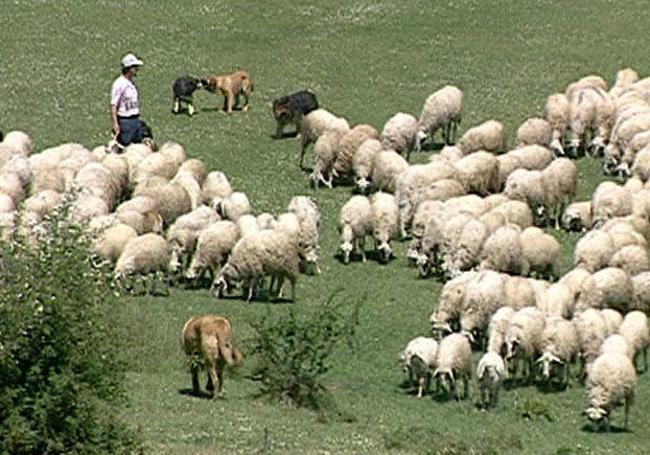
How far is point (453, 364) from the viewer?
745 inches

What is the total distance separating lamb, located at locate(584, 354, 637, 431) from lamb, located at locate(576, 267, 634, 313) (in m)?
2.82

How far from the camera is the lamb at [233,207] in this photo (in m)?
25.0

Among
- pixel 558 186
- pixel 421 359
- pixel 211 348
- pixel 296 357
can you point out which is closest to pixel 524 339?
pixel 421 359

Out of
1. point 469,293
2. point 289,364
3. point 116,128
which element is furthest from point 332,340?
point 116,128

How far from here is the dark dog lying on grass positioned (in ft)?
105

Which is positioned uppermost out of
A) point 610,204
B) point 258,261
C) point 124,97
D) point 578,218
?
point 124,97

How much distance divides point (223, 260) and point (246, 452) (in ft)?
29.5

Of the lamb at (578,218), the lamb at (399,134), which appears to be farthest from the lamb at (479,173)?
the lamb at (399,134)

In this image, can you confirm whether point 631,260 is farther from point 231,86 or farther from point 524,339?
point 231,86

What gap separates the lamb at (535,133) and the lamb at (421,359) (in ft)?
37.8

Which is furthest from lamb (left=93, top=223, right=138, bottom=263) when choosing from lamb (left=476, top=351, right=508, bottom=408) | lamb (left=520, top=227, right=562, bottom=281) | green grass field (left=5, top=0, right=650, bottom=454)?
Result: lamb (left=476, top=351, right=508, bottom=408)

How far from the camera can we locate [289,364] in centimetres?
1833

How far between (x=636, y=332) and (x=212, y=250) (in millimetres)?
6410

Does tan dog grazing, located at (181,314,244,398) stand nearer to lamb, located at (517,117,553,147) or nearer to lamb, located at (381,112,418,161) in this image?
lamb, located at (381,112,418,161)
